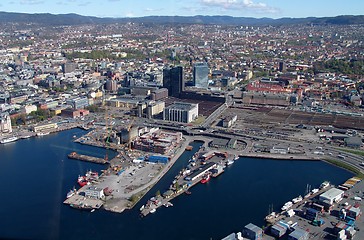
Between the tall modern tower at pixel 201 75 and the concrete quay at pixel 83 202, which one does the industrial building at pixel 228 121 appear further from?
the concrete quay at pixel 83 202

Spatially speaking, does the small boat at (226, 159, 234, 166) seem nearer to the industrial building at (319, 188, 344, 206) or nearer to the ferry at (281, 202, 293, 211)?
the ferry at (281, 202, 293, 211)

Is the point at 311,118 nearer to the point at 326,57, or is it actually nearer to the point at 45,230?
the point at 45,230

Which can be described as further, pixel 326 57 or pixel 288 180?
pixel 326 57

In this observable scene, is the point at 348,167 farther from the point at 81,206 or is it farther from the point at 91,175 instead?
the point at 81,206

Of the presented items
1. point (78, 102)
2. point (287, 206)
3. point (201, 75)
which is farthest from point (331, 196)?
point (201, 75)

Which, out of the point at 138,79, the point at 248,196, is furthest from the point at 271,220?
the point at 138,79

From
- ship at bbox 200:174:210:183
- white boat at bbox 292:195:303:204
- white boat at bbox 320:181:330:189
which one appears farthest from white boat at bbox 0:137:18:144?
white boat at bbox 320:181:330:189
